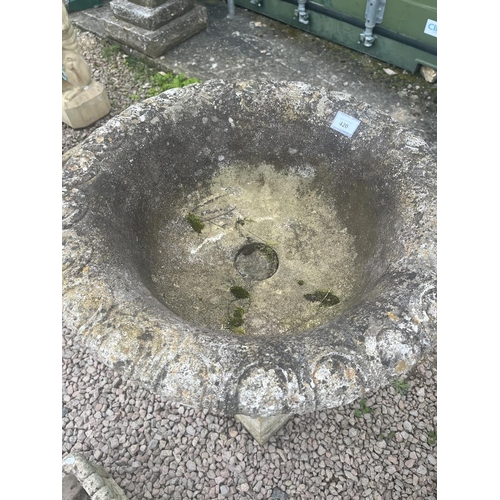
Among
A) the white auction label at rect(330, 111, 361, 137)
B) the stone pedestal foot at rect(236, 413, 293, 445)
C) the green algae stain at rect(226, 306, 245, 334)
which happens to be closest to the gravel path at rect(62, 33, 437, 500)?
the stone pedestal foot at rect(236, 413, 293, 445)

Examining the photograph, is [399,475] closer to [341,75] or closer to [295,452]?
[295,452]

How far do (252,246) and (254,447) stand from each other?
1.10 meters

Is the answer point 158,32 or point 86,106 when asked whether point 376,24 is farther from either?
point 86,106

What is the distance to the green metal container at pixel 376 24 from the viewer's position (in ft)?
11.6

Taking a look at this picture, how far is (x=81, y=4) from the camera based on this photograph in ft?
16.0

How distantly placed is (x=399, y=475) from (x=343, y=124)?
1.83 m

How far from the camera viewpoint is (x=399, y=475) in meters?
2.37

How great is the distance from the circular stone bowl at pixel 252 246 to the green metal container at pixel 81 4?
3488 mm

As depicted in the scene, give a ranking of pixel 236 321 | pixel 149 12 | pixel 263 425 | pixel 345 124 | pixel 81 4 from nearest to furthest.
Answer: pixel 236 321 → pixel 345 124 → pixel 263 425 → pixel 149 12 → pixel 81 4

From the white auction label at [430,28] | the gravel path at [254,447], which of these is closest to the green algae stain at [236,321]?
the gravel path at [254,447]

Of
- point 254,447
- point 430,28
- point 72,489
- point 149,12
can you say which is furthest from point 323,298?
point 149,12

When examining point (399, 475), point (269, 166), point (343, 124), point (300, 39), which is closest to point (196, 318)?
point (269, 166)

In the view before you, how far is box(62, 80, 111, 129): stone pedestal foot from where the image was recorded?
3781 mm

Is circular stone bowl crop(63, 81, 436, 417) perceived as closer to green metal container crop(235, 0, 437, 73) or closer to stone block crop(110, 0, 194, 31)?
green metal container crop(235, 0, 437, 73)
